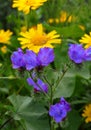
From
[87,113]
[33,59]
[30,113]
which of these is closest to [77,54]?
[33,59]

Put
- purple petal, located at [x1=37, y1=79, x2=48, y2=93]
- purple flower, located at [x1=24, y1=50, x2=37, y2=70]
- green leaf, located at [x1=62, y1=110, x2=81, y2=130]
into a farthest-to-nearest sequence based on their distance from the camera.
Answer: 1. green leaf, located at [x1=62, y1=110, x2=81, y2=130]
2. purple petal, located at [x1=37, y1=79, x2=48, y2=93]
3. purple flower, located at [x1=24, y1=50, x2=37, y2=70]

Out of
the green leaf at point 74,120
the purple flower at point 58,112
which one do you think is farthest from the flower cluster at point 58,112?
the green leaf at point 74,120

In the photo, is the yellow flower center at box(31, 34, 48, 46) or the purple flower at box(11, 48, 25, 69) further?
the yellow flower center at box(31, 34, 48, 46)

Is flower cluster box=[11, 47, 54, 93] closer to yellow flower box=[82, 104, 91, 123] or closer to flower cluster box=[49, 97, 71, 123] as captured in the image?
flower cluster box=[49, 97, 71, 123]

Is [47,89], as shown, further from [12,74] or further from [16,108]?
[12,74]

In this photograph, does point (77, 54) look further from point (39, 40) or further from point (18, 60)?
point (39, 40)

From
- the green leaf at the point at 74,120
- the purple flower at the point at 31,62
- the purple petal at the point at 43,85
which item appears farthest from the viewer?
the green leaf at the point at 74,120

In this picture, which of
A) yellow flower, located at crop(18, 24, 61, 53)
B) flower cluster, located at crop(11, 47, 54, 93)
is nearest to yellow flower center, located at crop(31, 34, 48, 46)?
yellow flower, located at crop(18, 24, 61, 53)

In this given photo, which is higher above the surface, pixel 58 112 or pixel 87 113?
pixel 58 112

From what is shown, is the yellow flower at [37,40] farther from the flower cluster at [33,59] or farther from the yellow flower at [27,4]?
the flower cluster at [33,59]
